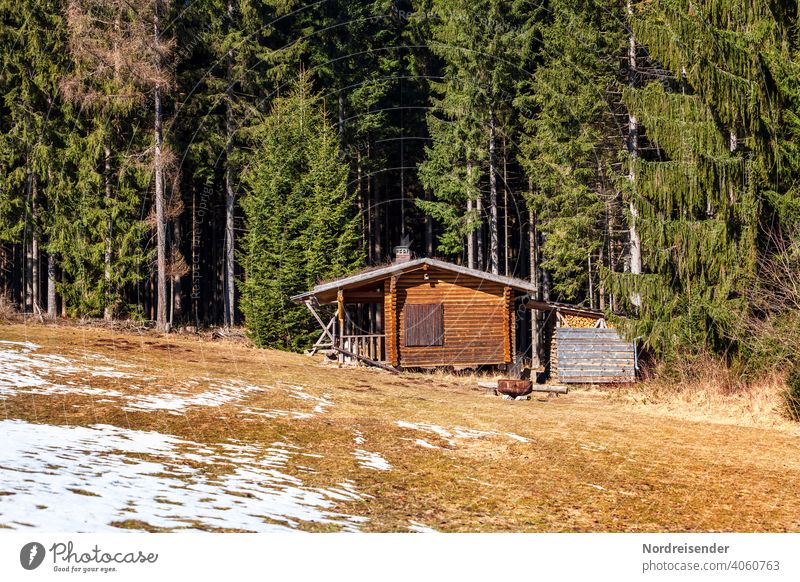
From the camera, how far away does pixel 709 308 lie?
728 inches

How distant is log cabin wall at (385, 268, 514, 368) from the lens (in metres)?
28.5

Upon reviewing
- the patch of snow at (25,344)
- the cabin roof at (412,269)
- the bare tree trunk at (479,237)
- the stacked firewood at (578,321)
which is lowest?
the patch of snow at (25,344)

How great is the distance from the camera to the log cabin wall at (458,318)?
1124 inches

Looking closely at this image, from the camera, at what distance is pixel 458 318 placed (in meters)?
29.0

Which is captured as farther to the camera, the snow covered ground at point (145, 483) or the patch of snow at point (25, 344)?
the patch of snow at point (25, 344)

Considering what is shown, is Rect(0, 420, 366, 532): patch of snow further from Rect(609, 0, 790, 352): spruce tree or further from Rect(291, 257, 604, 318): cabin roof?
Rect(291, 257, 604, 318): cabin roof

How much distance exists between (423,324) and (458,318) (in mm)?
1547

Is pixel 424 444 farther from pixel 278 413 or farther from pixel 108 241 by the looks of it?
pixel 108 241

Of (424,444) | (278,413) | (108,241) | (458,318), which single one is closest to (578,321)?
(458,318)

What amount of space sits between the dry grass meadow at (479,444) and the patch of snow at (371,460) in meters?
0.06

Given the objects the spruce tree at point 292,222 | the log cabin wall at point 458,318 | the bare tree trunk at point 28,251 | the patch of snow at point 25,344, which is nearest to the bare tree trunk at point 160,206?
the spruce tree at point 292,222

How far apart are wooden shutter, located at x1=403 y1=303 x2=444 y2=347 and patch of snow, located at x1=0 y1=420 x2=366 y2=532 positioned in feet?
60.6

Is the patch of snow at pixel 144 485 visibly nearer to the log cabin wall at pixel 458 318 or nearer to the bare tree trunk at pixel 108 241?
the log cabin wall at pixel 458 318

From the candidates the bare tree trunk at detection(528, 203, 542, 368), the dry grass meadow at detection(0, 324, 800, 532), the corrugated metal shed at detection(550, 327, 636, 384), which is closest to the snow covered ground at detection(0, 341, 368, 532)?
the dry grass meadow at detection(0, 324, 800, 532)
